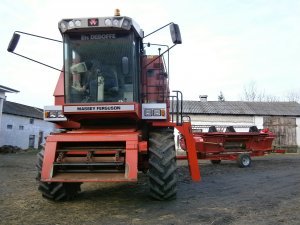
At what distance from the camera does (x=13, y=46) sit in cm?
801

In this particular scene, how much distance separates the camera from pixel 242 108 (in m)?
35.9

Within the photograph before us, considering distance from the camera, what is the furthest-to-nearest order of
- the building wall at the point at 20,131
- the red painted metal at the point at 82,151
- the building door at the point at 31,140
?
the building door at the point at 31,140, the building wall at the point at 20,131, the red painted metal at the point at 82,151

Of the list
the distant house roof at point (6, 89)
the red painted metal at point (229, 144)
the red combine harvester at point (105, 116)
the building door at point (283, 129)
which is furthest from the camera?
the building door at point (283, 129)

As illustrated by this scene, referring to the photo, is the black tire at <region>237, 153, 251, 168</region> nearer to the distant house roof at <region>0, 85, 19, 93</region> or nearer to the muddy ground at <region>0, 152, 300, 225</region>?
the muddy ground at <region>0, 152, 300, 225</region>

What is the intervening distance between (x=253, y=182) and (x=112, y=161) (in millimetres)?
5894

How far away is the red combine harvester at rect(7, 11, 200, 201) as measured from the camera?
7512 mm

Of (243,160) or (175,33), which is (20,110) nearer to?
(243,160)

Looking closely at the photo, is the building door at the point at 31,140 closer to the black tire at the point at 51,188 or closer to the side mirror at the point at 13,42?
the black tire at the point at 51,188

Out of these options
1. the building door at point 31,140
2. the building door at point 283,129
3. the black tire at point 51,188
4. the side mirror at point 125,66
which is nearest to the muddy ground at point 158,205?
the black tire at point 51,188

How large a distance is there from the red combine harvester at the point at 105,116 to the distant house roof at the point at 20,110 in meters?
27.6

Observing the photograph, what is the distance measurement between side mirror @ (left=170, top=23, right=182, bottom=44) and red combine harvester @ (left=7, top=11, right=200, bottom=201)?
0.07ft

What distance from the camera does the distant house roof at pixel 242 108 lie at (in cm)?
3469

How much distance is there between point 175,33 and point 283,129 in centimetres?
2875

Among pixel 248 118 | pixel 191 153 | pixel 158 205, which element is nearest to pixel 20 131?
pixel 248 118
